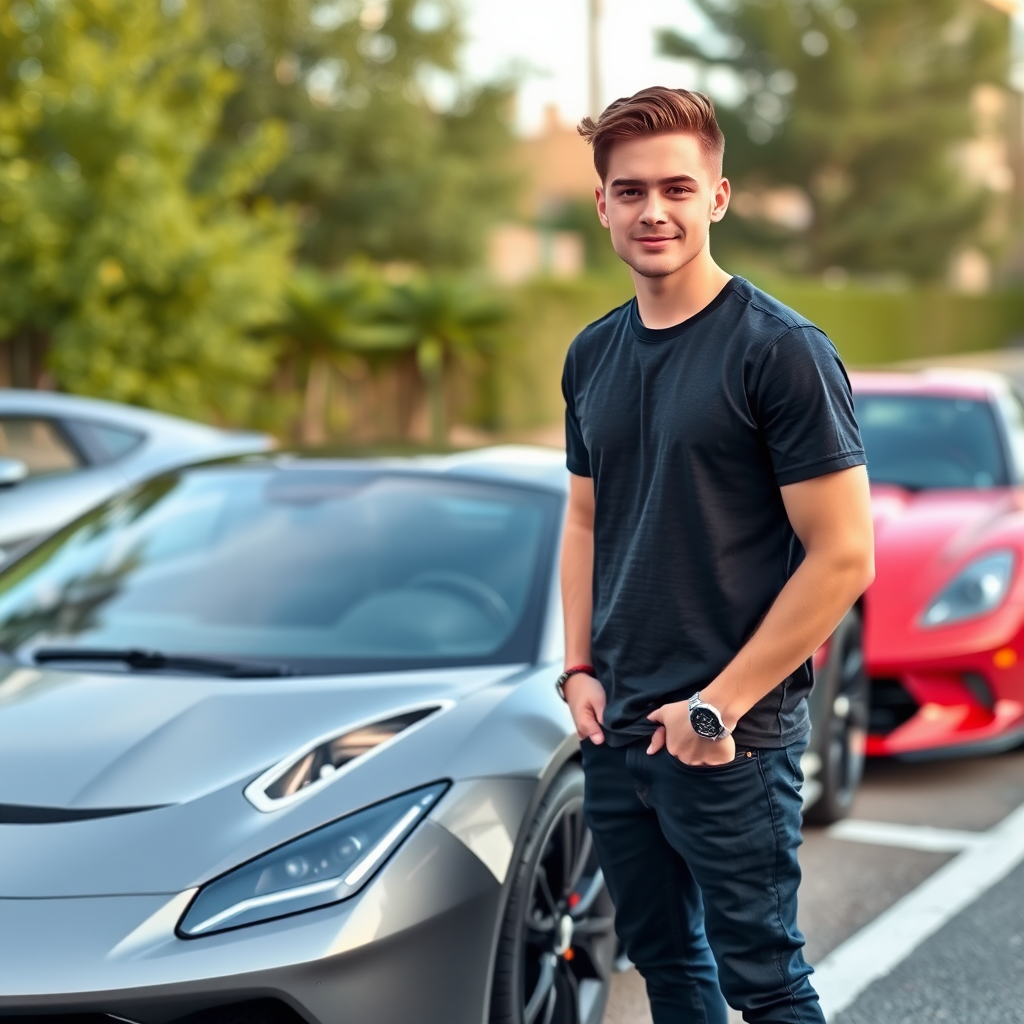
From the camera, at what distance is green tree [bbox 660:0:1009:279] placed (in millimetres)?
38906

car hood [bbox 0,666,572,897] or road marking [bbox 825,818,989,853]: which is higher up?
car hood [bbox 0,666,572,897]

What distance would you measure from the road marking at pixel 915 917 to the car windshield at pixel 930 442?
1.98 m

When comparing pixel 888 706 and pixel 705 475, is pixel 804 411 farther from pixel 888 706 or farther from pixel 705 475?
pixel 888 706

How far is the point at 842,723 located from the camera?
4.86 metres

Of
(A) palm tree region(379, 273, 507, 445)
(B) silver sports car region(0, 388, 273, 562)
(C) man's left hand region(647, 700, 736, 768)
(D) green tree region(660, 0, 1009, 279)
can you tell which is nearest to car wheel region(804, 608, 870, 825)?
(C) man's left hand region(647, 700, 736, 768)

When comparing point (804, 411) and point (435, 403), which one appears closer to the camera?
point (804, 411)

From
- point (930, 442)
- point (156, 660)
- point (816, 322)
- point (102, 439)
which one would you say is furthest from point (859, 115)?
point (156, 660)

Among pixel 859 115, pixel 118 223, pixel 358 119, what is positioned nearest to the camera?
pixel 118 223

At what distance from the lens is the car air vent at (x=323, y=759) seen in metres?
2.73

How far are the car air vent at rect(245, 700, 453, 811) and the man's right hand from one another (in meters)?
0.53

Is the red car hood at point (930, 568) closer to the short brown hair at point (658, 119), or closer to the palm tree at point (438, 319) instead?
the short brown hair at point (658, 119)

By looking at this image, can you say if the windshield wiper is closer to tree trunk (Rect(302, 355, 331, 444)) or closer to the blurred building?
tree trunk (Rect(302, 355, 331, 444))

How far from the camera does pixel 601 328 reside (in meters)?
2.46

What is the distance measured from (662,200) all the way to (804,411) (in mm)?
376
